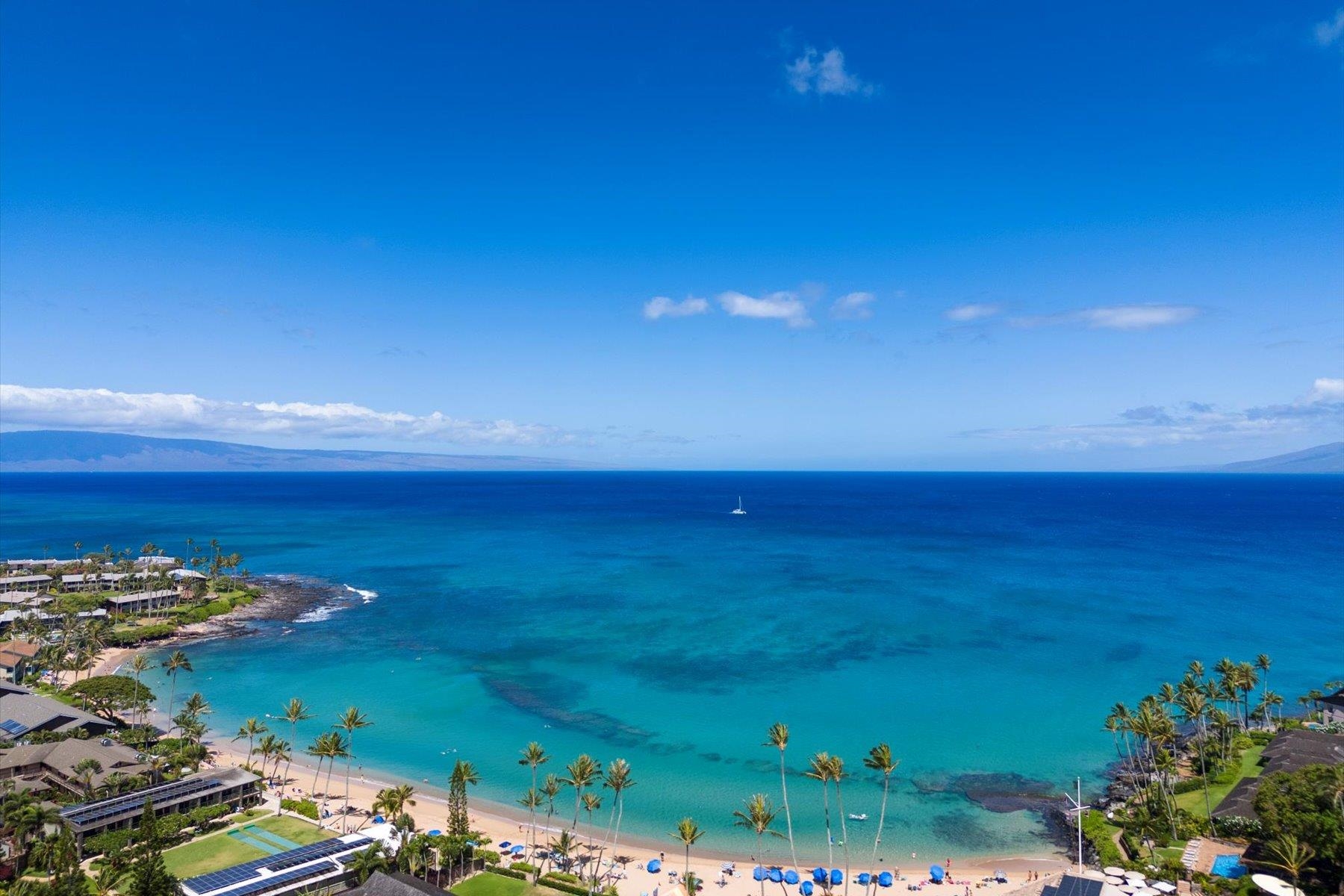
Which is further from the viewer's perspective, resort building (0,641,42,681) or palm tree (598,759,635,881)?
resort building (0,641,42,681)

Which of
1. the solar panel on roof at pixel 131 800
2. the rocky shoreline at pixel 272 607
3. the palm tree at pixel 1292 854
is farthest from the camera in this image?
the rocky shoreline at pixel 272 607

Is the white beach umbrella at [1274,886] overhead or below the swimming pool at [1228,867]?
overhead

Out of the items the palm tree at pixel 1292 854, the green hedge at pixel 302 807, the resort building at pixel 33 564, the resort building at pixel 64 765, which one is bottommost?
the green hedge at pixel 302 807

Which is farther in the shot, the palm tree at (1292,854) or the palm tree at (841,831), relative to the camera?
the palm tree at (841,831)

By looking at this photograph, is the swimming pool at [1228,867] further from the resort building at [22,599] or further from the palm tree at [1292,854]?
the resort building at [22,599]

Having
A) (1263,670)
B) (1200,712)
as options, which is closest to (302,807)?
(1200,712)

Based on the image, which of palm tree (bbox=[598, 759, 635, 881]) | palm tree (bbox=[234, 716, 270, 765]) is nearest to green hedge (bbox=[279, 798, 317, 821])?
palm tree (bbox=[234, 716, 270, 765])

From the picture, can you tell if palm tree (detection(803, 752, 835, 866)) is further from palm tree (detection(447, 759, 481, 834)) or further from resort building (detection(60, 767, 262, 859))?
resort building (detection(60, 767, 262, 859))

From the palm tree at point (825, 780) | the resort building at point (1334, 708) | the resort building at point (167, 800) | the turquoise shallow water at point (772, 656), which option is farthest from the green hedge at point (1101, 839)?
the resort building at point (167, 800)
